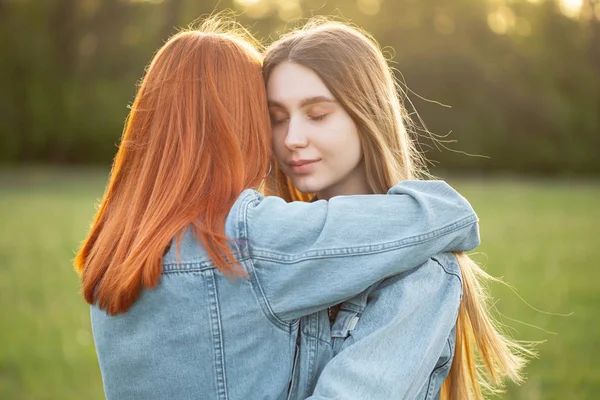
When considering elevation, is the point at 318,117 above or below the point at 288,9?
above

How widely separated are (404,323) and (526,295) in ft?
19.1

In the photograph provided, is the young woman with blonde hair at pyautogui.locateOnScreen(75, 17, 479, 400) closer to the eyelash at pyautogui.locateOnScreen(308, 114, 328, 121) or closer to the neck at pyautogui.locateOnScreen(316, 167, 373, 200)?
the eyelash at pyautogui.locateOnScreen(308, 114, 328, 121)

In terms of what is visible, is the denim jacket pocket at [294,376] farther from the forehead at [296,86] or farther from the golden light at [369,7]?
the golden light at [369,7]

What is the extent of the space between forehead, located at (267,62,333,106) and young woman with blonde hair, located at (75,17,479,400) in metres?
0.31

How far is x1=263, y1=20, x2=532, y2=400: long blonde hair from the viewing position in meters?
2.38

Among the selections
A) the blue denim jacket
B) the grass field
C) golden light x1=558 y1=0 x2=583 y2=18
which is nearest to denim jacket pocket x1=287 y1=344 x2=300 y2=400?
the blue denim jacket

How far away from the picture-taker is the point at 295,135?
239 cm

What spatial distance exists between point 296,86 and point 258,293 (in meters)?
0.81

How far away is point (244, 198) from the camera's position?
1.90m

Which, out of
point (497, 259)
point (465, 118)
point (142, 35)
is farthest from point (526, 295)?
point (142, 35)

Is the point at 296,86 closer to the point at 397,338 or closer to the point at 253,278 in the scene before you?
the point at 253,278

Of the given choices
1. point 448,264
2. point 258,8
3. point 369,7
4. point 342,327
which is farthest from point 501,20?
point 342,327

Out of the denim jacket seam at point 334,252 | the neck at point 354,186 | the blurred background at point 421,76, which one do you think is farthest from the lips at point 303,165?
the blurred background at point 421,76

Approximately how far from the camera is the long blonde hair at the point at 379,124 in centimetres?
238
